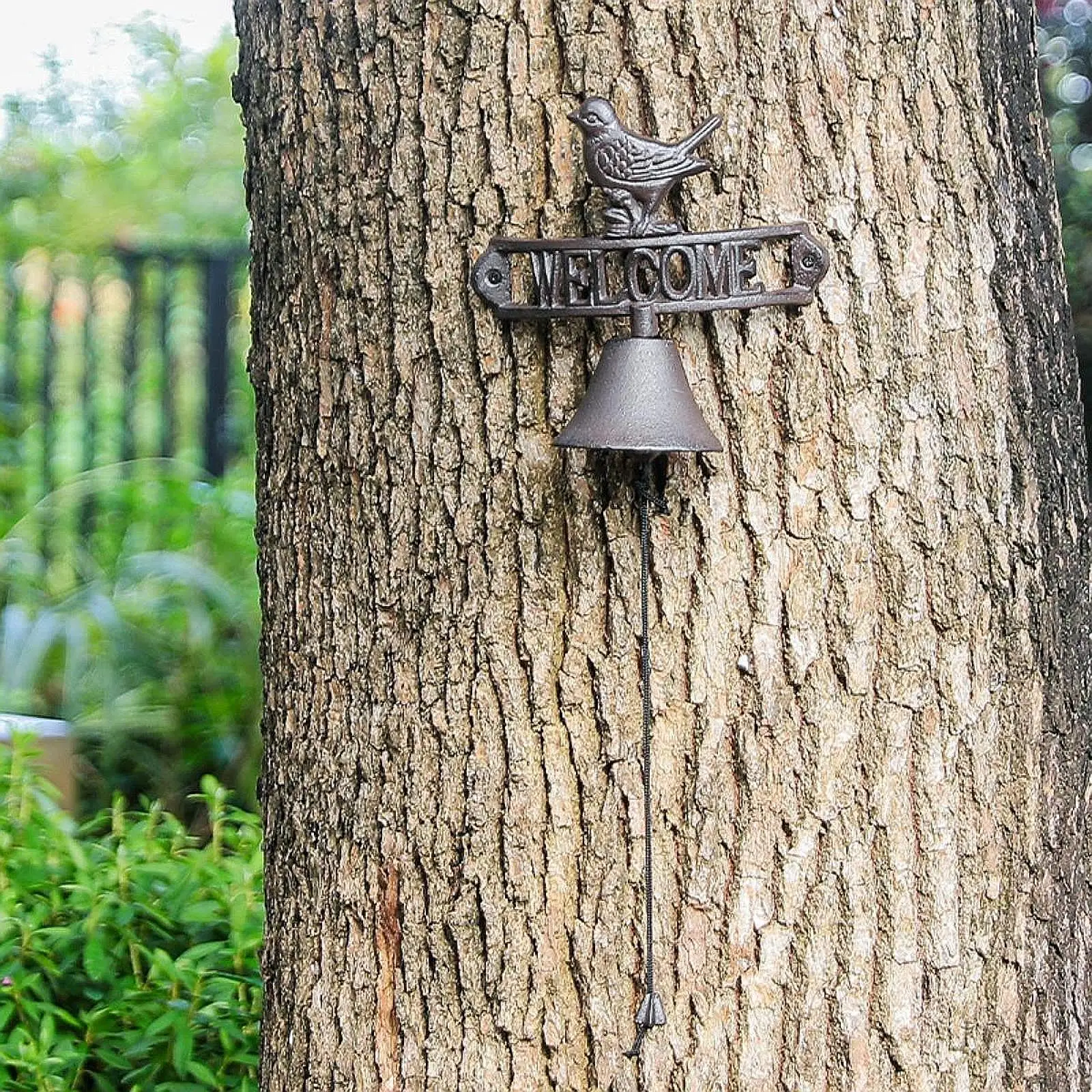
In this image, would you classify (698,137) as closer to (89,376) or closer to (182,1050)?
(182,1050)

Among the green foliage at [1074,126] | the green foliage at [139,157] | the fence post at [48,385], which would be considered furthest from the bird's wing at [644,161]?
the green foliage at [139,157]

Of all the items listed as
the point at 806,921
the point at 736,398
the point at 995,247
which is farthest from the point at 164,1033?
the point at 995,247

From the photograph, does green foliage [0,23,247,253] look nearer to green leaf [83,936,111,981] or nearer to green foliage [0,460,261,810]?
green foliage [0,460,261,810]

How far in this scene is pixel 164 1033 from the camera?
241 cm

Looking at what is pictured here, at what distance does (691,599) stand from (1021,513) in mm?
415

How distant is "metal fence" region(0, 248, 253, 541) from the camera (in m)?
5.95

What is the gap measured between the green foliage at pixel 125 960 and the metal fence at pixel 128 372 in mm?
3111

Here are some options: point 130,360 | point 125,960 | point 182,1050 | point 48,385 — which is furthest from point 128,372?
point 182,1050

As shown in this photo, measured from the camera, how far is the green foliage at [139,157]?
7.23 meters

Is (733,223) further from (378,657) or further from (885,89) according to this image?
(378,657)

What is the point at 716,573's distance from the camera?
1525 millimetres

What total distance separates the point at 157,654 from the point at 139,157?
4.67 meters

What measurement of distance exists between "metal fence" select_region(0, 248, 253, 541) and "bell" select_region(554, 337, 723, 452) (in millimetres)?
4785

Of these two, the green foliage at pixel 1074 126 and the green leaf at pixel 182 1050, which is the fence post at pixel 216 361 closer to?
the green foliage at pixel 1074 126
